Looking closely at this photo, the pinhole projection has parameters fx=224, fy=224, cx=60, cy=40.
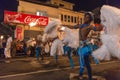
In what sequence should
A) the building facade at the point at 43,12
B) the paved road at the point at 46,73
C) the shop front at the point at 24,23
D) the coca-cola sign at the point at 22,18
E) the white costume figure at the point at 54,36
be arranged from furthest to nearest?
the building facade at the point at 43,12 → the shop front at the point at 24,23 → the coca-cola sign at the point at 22,18 → the white costume figure at the point at 54,36 → the paved road at the point at 46,73

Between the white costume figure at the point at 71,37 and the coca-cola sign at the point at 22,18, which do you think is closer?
the white costume figure at the point at 71,37

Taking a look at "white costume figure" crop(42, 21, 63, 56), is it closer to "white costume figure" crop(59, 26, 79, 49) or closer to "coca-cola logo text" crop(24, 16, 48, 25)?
"white costume figure" crop(59, 26, 79, 49)

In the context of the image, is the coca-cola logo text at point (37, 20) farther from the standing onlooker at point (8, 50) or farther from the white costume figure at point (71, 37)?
the white costume figure at point (71, 37)

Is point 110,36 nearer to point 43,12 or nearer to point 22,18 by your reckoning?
point 22,18

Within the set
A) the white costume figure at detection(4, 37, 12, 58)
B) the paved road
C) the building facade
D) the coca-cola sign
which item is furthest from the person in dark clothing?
the building facade

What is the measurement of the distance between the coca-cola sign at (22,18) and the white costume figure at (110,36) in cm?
1718

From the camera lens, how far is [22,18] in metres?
23.8

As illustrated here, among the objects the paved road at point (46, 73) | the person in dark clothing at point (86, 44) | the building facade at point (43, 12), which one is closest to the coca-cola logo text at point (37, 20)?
the building facade at point (43, 12)

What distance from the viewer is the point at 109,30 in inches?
241

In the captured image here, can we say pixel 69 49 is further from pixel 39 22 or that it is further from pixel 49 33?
pixel 39 22

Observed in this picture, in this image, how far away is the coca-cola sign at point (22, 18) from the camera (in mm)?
22266

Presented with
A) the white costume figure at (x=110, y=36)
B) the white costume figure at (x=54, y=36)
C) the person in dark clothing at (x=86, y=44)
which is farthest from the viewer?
the white costume figure at (x=54, y=36)

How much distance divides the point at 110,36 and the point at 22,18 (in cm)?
1879

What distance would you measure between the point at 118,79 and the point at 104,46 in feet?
6.35
